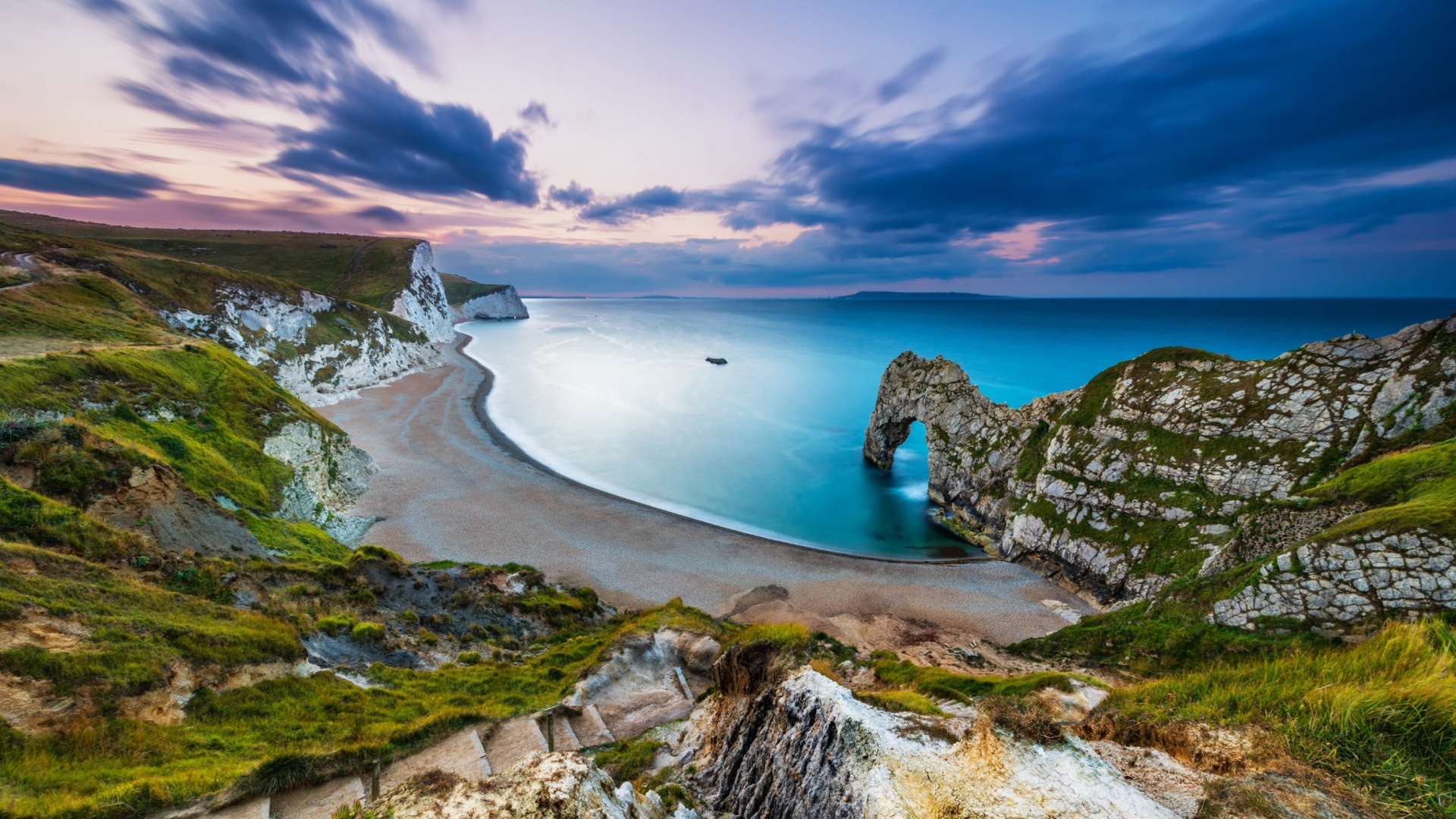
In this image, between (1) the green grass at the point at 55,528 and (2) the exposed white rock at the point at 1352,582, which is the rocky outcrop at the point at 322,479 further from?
(2) the exposed white rock at the point at 1352,582

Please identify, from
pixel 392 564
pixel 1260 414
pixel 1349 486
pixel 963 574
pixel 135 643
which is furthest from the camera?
pixel 963 574

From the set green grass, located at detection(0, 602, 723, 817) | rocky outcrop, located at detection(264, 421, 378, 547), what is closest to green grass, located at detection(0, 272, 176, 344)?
rocky outcrop, located at detection(264, 421, 378, 547)

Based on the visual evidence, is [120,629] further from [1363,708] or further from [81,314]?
[81,314]

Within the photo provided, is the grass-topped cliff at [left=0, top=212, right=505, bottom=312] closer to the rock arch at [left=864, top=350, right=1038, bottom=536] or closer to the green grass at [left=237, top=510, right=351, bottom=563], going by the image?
the green grass at [left=237, top=510, right=351, bottom=563]

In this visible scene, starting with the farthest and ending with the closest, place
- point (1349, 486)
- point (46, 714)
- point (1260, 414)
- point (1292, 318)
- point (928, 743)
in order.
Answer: point (1292, 318) → point (1260, 414) → point (1349, 486) → point (46, 714) → point (928, 743)

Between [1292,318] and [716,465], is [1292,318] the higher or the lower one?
the higher one

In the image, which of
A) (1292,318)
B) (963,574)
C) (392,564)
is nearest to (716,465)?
(963,574)

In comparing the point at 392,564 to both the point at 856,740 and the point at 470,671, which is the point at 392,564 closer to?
the point at 470,671
